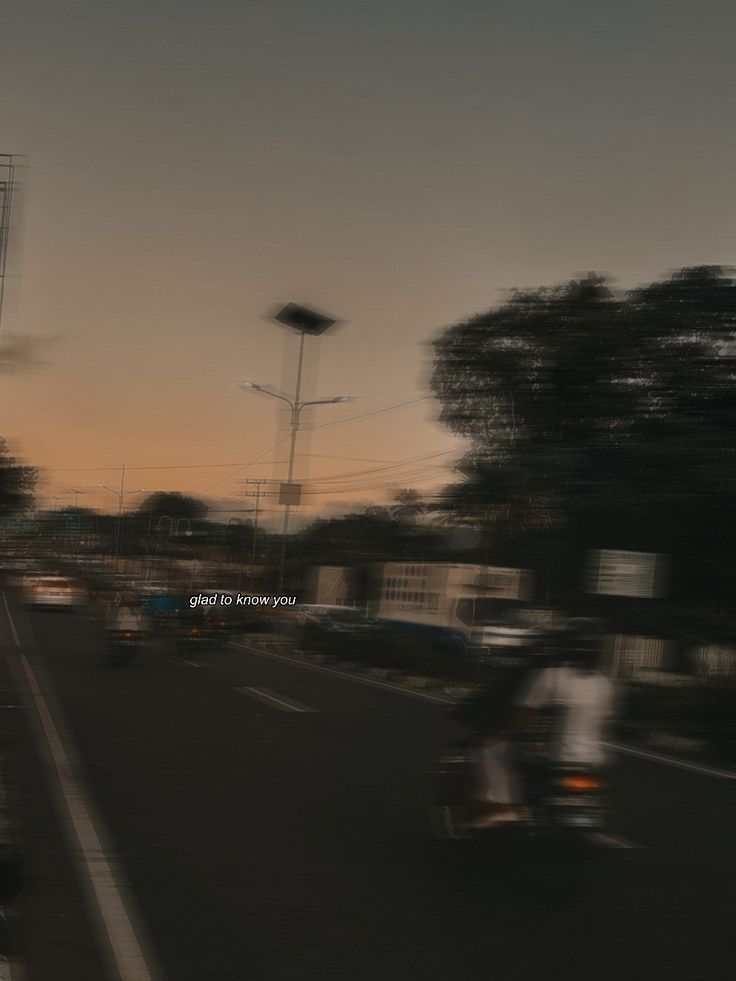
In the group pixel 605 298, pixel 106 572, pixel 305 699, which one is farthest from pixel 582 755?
pixel 605 298

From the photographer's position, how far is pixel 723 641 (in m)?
22.5

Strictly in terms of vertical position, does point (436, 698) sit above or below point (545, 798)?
below

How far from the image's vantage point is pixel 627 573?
17172 mm

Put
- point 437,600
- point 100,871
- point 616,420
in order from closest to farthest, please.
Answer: point 100,871 < point 616,420 < point 437,600

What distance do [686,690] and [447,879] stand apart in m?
16.6

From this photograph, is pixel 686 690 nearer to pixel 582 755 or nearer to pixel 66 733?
pixel 66 733

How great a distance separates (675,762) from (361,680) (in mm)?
12988

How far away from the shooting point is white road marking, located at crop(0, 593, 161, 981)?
538 cm

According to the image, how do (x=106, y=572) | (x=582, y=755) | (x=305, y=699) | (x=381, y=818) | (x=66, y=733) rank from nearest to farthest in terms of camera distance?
1. (x=106, y=572)
2. (x=582, y=755)
3. (x=381, y=818)
4. (x=66, y=733)
5. (x=305, y=699)

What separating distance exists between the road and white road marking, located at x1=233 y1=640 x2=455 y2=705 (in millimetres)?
7805

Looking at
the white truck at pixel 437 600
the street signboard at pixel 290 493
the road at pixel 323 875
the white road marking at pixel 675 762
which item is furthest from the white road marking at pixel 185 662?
the white road marking at pixel 675 762

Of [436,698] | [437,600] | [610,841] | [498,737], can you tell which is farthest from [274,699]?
[437,600]

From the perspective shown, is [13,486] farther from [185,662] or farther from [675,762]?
[185,662]

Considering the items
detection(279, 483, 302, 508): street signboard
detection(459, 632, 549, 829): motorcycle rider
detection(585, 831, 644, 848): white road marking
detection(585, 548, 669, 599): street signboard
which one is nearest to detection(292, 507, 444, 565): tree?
detection(279, 483, 302, 508): street signboard
